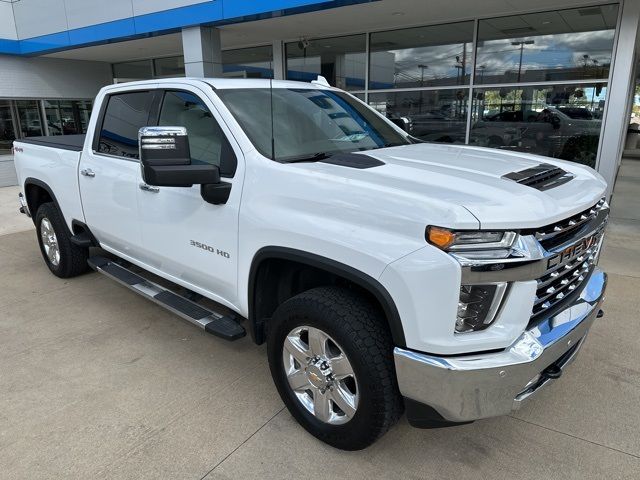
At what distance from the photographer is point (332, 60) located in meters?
11.5

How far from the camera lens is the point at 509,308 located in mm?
2070

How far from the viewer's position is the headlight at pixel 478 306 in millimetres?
2035

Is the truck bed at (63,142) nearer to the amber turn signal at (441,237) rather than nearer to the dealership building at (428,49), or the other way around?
the dealership building at (428,49)

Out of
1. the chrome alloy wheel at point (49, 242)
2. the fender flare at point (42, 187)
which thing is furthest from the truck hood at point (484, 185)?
the chrome alloy wheel at point (49, 242)

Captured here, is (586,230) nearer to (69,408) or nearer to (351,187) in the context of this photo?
(351,187)

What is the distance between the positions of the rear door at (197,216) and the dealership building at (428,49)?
5184 mm

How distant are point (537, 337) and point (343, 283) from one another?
3.26 ft

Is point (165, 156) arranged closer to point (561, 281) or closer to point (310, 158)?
point (310, 158)

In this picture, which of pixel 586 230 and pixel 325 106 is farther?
pixel 325 106

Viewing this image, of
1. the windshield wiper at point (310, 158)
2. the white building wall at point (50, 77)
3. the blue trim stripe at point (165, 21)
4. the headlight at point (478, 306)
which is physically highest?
the blue trim stripe at point (165, 21)

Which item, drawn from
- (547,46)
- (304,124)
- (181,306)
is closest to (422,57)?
(547,46)

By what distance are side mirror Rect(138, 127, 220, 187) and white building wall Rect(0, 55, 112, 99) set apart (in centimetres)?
1408

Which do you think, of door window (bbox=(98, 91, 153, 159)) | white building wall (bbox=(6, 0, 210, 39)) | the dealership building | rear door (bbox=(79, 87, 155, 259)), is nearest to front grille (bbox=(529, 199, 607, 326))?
rear door (bbox=(79, 87, 155, 259))

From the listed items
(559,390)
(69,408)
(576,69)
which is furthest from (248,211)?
(576,69)
